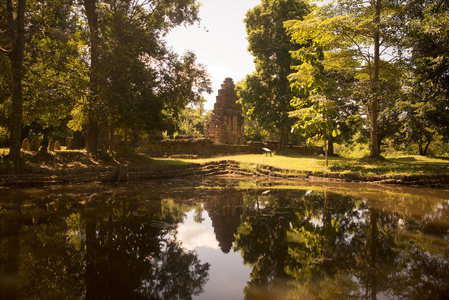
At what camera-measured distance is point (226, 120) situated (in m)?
33.4

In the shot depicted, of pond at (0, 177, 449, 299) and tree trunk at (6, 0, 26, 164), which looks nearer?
pond at (0, 177, 449, 299)

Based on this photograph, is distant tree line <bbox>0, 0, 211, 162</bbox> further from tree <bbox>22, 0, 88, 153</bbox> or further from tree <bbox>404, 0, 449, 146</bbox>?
tree <bbox>404, 0, 449, 146</bbox>

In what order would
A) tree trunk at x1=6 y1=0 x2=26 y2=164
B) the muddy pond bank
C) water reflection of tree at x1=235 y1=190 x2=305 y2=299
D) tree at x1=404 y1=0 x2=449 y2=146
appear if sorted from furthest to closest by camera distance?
tree at x1=404 y1=0 x2=449 y2=146
tree trunk at x1=6 y1=0 x2=26 y2=164
the muddy pond bank
water reflection of tree at x1=235 y1=190 x2=305 y2=299

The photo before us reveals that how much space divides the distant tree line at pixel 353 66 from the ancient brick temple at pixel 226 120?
19.5 ft

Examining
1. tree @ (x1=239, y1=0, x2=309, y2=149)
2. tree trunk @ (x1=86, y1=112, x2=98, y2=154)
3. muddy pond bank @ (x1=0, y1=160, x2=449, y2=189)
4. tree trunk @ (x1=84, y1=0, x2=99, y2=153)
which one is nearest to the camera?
muddy pond bank @ (x1=0, y1=160, x2=449, y2=189)

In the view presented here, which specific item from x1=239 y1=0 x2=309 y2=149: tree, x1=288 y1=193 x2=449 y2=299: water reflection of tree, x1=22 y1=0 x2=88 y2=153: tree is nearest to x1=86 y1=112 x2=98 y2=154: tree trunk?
x1=22 y1=0 x2=88 y2=153: tree

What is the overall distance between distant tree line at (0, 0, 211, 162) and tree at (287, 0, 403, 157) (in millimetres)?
6657

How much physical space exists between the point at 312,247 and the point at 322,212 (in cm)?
234

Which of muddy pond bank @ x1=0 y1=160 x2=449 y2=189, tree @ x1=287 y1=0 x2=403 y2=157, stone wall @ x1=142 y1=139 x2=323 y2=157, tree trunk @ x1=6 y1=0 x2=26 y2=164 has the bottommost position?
muddy pond bank @ x1=0 y1=160 x2=449 y2=189

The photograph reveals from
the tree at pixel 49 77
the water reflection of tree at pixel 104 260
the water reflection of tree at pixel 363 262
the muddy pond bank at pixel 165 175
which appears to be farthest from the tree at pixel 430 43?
the tree at pixel 49 77

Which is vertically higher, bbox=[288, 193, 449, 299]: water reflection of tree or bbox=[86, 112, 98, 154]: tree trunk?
bbox=[86, 112, 98, 154]: tree trunk

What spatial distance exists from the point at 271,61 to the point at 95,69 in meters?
16.6

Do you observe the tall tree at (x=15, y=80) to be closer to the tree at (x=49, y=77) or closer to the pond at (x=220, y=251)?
the tree at (x=49, y=77)

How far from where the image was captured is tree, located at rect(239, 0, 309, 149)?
2514 cm
